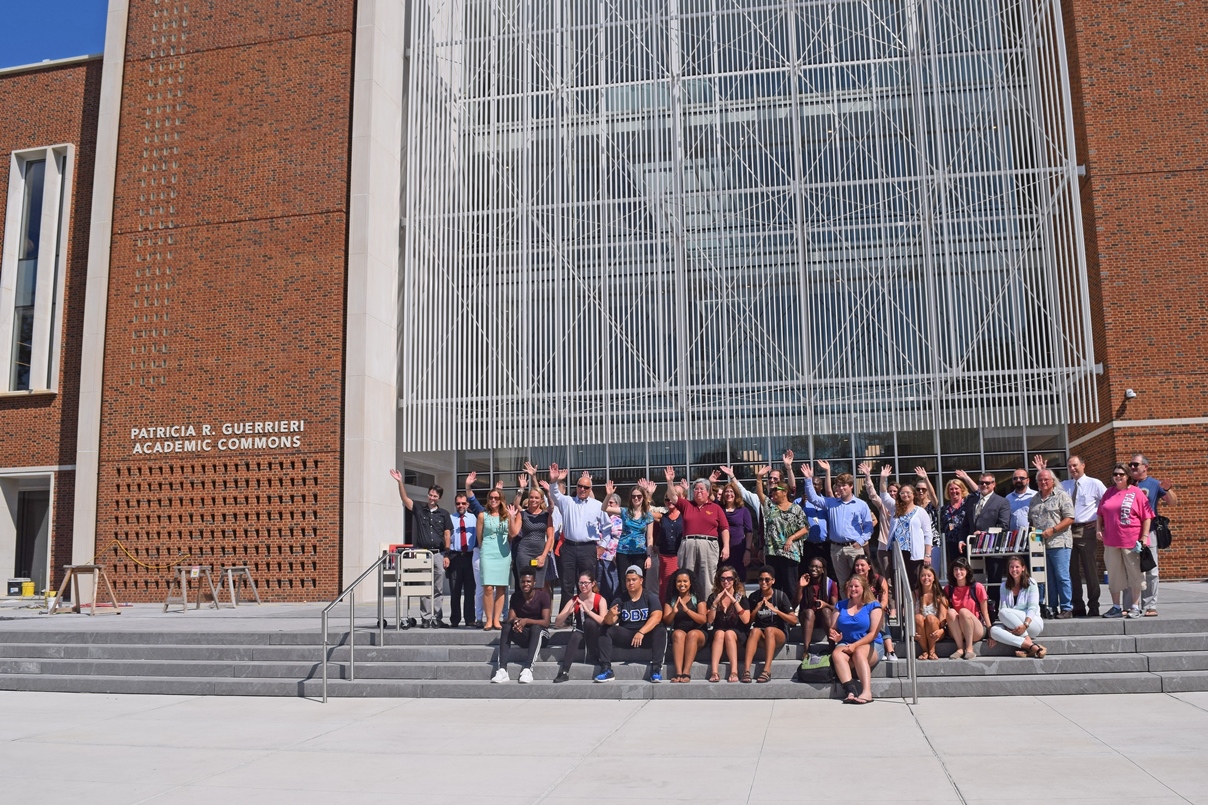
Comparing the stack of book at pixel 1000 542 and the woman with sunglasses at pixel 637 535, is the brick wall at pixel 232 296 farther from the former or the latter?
the stack of book at pixel 1000 542

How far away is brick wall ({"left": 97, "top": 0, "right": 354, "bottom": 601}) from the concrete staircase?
737cm

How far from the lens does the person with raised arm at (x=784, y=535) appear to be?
35.3 feet

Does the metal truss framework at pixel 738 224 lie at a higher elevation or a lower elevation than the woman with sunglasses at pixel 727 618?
higher

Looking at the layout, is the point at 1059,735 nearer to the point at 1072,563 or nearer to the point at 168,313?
the point at 1072,563

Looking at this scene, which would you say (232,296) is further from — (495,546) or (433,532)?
A: (495,546)

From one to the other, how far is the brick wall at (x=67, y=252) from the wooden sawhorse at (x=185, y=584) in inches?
129

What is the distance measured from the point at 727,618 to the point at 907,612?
1742 millimetres

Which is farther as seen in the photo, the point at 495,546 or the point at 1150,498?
the point at 495,546

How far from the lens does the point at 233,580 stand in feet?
67.9

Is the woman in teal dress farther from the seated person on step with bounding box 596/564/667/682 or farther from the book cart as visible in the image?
the book cart

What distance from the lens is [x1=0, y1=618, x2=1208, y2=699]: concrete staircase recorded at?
9.84 metres

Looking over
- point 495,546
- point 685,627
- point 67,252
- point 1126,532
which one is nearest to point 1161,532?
point 1126,532

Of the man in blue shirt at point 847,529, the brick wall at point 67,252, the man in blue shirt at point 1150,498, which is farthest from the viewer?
the brick wall at point 67,252

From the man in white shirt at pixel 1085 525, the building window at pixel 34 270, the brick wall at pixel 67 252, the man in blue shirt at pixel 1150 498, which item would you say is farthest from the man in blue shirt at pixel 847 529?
the building window at pixel 34 270
